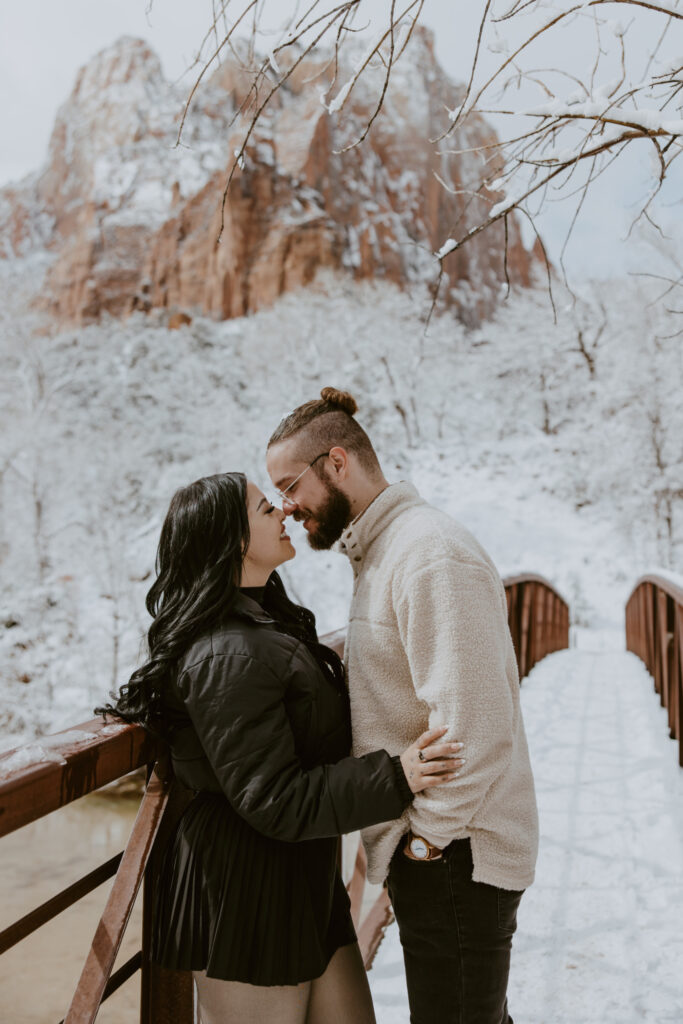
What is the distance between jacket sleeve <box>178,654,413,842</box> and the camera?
4.38ft

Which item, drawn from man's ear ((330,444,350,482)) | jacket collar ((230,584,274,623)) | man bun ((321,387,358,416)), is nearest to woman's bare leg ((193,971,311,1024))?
jacket collar ((230,584,274,623))

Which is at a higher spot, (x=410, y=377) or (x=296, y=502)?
(x=410, y=377)

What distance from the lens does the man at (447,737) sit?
1.40 metres

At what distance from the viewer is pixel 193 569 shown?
1.60 m

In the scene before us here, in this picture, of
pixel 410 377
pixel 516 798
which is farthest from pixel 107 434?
pixel 516 798

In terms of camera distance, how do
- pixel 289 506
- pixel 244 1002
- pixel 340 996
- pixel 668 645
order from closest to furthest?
pixel 244 1002
pixel 340 996
pixel 289 506
pixel 668 645

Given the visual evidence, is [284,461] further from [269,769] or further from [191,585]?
[269,769]

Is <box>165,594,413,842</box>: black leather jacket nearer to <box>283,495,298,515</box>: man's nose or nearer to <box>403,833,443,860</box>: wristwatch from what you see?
<box>403,833,443,860</box>: wristwatch

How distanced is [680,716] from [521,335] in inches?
1471

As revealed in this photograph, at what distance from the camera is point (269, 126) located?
58531 mm

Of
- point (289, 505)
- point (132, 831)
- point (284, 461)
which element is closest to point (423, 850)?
point (132, 831)

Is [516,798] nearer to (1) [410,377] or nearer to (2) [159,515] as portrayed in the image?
(2) [159,515]

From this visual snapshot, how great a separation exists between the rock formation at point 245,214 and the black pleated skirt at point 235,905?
4885 centimetres

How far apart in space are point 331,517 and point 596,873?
7.99 feet
